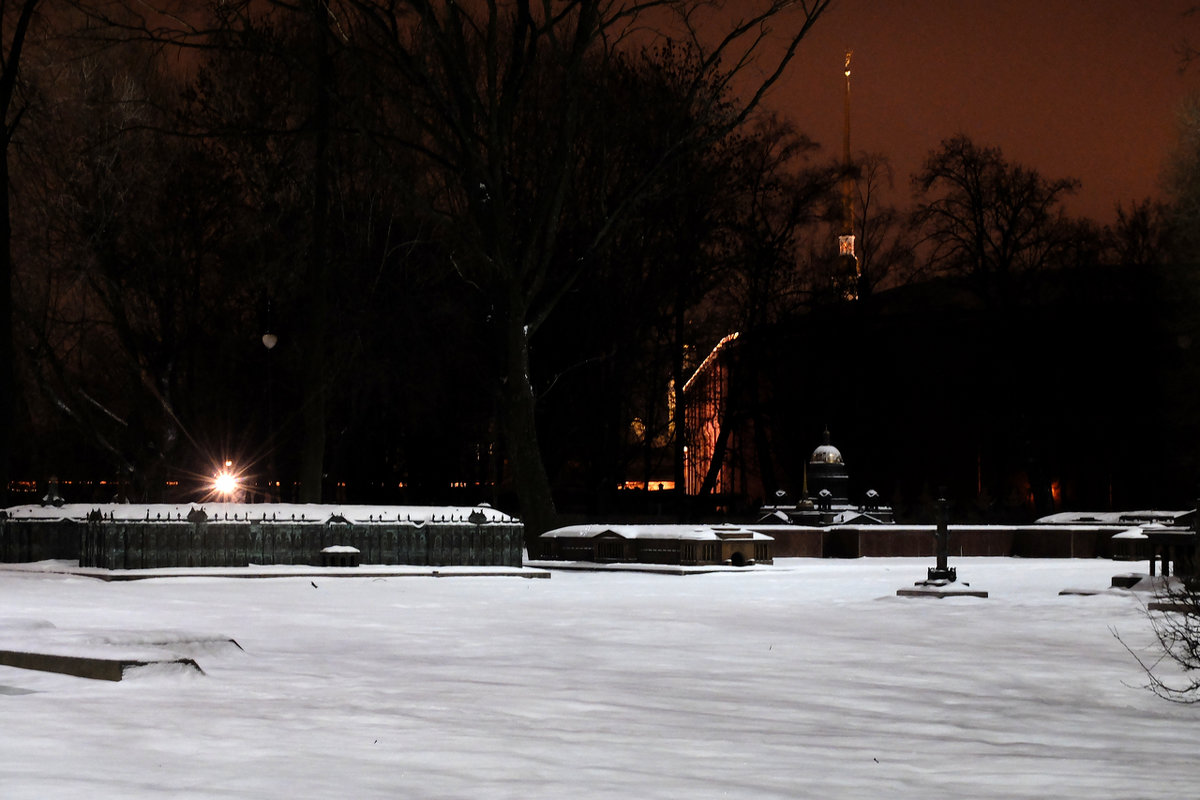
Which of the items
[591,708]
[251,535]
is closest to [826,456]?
[251,535]

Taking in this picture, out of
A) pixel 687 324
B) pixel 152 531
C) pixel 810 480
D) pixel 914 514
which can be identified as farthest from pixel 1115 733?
pixel 914 514

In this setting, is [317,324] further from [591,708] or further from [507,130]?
[591,708]

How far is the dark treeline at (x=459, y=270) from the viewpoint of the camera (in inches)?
1399

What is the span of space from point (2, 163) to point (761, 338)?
29.5m

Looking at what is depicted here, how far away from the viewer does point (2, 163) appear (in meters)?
33.1

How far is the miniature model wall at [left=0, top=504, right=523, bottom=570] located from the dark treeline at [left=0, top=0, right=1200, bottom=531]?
4.73m

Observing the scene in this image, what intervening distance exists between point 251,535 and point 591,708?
18.2m

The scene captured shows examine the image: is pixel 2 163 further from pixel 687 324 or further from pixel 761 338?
pixel 761 338

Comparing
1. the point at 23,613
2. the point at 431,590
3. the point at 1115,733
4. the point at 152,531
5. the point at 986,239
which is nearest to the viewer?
the point at 1115,733

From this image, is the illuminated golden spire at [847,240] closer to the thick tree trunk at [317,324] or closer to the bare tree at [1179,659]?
the thick tree trunk at [317,324]

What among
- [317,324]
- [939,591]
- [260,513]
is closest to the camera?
[939,591]

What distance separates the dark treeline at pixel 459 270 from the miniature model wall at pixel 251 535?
4.73 metres

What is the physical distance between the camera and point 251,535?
Answer: 2794 cm

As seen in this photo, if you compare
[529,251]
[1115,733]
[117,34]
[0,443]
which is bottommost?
[1115,733]
